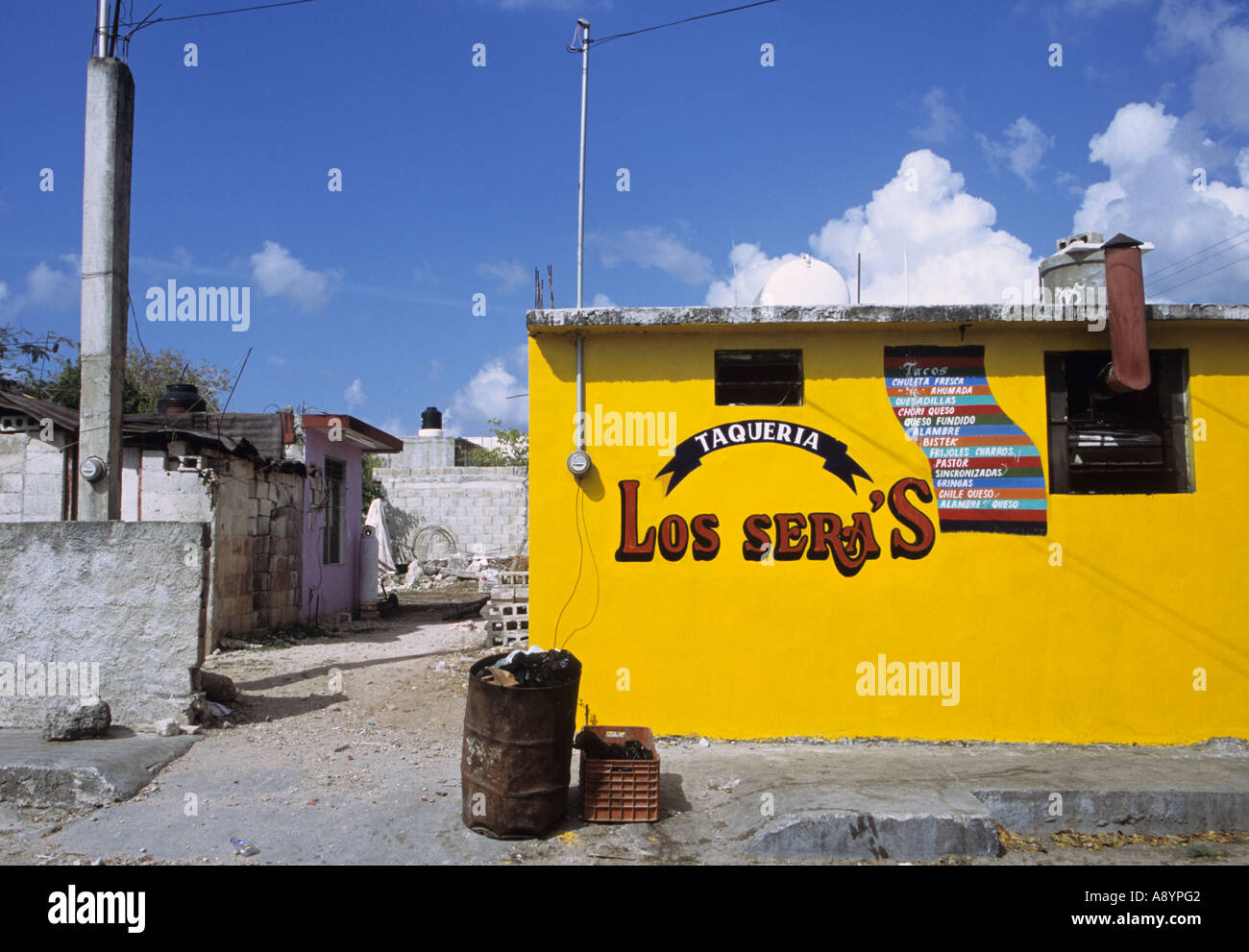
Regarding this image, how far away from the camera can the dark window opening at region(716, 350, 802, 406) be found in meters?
7.15

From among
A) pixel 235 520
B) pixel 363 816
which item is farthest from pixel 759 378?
pixel 235 520

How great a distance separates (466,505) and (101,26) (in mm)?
16754

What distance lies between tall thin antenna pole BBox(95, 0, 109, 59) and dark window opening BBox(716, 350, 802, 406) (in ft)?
23.0

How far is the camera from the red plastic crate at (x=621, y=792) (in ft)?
17.2

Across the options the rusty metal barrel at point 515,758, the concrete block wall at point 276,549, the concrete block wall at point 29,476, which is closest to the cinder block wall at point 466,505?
the concrete block wall at point 276,549

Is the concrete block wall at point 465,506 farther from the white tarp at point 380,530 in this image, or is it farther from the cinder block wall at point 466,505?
the white tarp at point 380,530

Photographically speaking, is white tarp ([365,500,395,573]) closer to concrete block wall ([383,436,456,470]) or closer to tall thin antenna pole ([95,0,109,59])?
concrete block wall ([383,436,456,470])

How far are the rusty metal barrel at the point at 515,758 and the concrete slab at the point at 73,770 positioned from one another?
266 cm

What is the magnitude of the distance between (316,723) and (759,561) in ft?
14.4

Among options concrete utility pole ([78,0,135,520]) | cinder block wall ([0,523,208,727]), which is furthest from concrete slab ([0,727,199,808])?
concrete utility pole ([78,0,135,520])

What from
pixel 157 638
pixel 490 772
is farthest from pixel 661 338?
pixel 157 638

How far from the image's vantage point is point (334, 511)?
16.2 m
